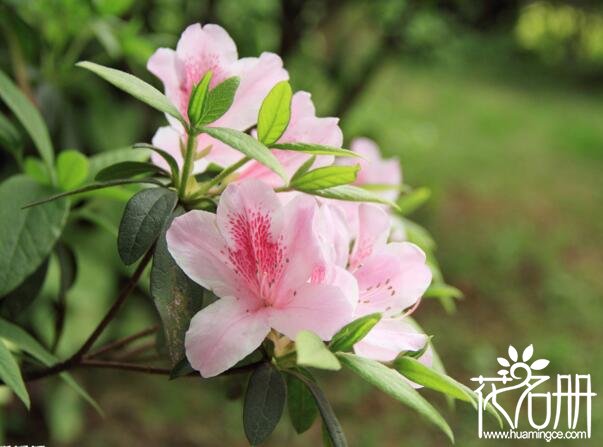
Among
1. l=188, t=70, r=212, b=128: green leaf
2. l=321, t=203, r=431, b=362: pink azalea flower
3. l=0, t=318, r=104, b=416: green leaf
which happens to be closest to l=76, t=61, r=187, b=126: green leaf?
l=188, t=70, r=212, b=128: green leaf

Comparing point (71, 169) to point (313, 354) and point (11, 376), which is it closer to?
point (11, 376)

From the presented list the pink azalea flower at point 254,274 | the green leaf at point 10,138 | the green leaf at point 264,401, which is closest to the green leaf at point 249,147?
the pink azalea flower at point 254,274

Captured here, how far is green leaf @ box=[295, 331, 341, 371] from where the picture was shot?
1.35 ft

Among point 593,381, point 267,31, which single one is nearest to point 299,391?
point 267,31

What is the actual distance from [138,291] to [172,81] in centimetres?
209

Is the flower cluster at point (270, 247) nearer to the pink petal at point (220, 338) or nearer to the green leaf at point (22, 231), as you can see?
the pink petal at point (220, 338)

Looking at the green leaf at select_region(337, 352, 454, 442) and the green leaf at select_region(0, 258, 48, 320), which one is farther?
the green leaf at select_region(0, 258, 48, 320)

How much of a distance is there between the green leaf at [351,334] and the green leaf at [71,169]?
0.34 metres

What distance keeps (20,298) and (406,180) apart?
3.58 m

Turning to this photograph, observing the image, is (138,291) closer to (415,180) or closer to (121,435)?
(121,435)

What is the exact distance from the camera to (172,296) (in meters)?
0.51

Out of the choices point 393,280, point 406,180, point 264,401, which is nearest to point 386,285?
point 393,280

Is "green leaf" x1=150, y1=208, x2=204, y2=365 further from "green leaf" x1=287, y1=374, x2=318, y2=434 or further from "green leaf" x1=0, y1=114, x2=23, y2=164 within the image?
"green leaf" x1=0, y1=114, x2=23, y2=164

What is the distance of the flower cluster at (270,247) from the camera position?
19.1 inches
